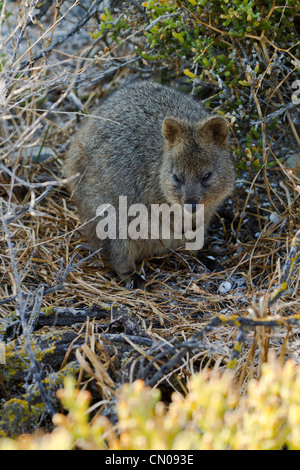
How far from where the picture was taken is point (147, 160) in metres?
4.66

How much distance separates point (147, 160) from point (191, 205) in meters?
0.72

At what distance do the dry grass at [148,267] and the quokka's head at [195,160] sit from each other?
44 centimetres

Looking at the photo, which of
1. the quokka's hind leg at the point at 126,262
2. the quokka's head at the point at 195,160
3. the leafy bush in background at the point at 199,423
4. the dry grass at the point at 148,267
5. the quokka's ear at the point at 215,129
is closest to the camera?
the leafy bush in background at the point at 199,423

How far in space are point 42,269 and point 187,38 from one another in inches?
90.0

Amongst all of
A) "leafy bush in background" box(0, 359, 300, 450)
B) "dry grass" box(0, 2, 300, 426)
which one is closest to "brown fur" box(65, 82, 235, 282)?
"dry grass" box(0, 2, 300, 426)

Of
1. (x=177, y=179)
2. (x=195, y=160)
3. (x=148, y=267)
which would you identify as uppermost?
(x=195, y=160)

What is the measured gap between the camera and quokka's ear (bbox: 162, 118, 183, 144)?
4.22 metres

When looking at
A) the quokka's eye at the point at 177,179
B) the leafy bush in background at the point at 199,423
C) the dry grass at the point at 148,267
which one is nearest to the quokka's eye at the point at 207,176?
the quokka's eye at the point at 177,179

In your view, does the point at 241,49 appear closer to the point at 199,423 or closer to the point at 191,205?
the point at 191,205

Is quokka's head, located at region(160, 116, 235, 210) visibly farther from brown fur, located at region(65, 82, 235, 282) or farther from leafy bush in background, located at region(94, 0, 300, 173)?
leafy bush in background, located at region(94, 0, 300, 173)

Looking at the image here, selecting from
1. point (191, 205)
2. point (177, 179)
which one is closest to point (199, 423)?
point (191, 205)

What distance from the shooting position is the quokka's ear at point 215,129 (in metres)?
4.14

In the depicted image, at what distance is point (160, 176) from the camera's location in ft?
14.8

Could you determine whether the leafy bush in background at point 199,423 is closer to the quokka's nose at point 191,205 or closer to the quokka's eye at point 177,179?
the quokka's nose at point 191,205
